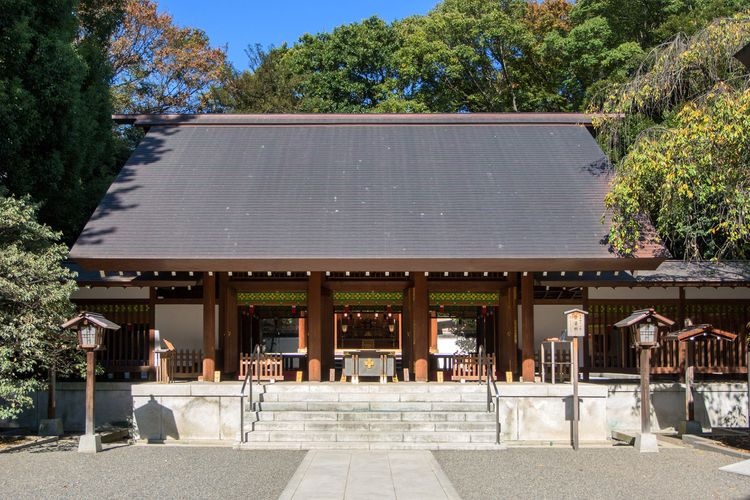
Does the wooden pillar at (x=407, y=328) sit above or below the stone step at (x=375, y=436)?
above

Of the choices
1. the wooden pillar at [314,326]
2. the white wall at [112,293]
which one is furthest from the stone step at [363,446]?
the white wall at [112,293]

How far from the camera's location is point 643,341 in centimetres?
1166

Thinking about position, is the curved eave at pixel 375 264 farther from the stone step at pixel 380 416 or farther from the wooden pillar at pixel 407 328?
the stone step at pixel 380 416

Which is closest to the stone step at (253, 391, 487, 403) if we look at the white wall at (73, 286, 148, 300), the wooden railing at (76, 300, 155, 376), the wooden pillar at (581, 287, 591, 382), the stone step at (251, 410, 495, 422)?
the stone step at (251, 410, 495, 422)

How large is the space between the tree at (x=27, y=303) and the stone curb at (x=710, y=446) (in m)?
10.4

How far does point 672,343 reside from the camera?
15.3 metres

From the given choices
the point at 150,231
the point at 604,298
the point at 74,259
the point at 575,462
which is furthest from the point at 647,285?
the point at 74,259

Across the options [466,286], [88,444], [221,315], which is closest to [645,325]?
[466,286]

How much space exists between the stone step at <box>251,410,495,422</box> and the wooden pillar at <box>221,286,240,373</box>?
9.86 ft

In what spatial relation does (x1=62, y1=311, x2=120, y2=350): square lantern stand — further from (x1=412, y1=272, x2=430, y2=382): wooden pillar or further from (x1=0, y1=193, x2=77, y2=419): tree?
(x1=412, y1=272, x2=430, y2=382): wooden pillar

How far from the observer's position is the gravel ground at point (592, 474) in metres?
8.42

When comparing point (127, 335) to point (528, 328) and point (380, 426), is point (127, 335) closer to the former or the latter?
point (380, 426)

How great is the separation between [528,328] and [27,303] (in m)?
8.69

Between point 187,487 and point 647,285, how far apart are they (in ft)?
33.7
